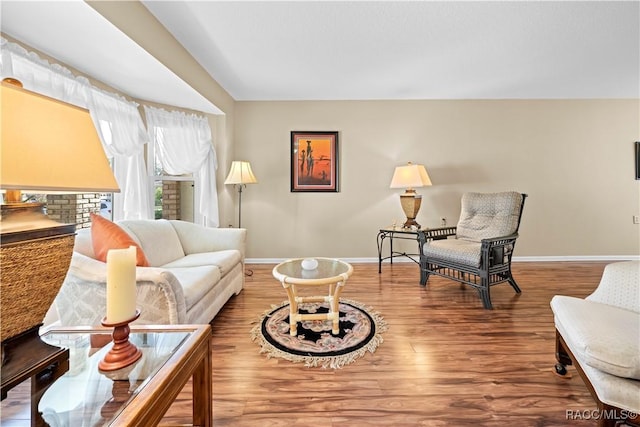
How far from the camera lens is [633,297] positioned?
1.34 meters

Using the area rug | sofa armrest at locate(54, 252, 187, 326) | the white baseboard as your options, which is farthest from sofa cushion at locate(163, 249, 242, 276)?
the white baseboard

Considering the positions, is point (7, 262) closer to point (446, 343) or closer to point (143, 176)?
point (446, 343)

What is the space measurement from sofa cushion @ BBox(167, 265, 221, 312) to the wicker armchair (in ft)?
7.09

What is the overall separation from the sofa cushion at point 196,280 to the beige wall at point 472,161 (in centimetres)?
192

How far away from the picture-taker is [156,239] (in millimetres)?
2383

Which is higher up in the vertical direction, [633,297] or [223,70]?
[223,70]

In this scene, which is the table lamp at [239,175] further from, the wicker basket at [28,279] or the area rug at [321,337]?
the wicker basket at [28,279]

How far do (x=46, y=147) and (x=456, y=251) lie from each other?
2.89m

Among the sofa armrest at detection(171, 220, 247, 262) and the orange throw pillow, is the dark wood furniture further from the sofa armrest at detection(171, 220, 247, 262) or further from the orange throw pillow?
the sofa armrest at detection(171, 220, 247, 262)

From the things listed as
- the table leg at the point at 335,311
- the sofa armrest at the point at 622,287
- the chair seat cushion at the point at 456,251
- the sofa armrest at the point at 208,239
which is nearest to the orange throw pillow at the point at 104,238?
the sofa armrest at the point at 208,239

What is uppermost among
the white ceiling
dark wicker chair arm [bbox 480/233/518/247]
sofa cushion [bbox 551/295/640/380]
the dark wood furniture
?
the white ceiling

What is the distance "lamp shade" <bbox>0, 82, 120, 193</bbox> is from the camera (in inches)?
21.5

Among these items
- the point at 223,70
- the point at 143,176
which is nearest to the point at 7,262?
the point at 143,176

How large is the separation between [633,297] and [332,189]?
3.09 meters
